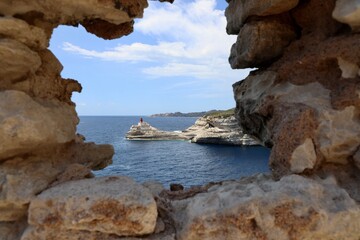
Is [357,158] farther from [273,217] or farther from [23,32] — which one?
[23,32]

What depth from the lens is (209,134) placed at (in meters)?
96.4

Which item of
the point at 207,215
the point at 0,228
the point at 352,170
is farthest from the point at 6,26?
the point at 352,170

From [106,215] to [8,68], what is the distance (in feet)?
12.8

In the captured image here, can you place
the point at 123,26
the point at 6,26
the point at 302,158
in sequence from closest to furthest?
the point at 6,26, the point at 302,158, the point at 123,26

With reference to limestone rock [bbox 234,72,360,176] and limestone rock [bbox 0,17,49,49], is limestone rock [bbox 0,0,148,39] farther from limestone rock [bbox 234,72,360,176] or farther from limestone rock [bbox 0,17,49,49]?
limestone rock [bbox 234,72,360,176]

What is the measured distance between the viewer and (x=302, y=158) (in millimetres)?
6973

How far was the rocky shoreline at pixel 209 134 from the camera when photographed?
302ft

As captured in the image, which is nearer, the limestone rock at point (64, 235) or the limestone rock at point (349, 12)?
the limestone rock at point (64, 235)

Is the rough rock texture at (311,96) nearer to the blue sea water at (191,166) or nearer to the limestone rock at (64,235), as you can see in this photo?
the limestone rock at (64,235)

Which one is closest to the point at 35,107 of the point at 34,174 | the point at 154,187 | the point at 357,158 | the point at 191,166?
the point at 34,174

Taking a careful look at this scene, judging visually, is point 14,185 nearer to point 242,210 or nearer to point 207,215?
point 207,215

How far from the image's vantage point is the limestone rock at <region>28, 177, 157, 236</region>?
5.66m

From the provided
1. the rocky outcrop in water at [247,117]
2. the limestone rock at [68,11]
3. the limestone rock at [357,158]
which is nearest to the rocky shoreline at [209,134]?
the rocky outcrop in water at [247,117]

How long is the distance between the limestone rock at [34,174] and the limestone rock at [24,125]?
1.01 feet
